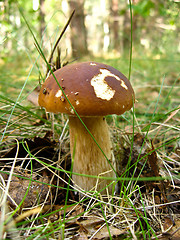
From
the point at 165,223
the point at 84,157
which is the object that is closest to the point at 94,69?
the point at 84,157

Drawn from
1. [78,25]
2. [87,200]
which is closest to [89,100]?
[87,200]

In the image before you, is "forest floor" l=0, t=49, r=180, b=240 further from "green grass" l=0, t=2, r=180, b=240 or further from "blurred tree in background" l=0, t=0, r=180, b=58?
"blurred tree in background" l=0, t=0, r=180, b=58

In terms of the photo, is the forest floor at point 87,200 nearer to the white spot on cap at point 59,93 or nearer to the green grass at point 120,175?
the green grass at point 120,175

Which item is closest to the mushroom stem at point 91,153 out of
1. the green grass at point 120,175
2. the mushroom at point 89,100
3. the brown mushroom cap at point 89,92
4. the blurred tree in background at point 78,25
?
the mushroom at point 89,100

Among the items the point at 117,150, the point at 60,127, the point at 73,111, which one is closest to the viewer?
the point at 73,111

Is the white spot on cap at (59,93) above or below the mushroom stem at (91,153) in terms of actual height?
above

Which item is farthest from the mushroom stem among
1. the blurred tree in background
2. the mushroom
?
the blurred tree in background

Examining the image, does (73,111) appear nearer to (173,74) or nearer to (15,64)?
(173,74)
